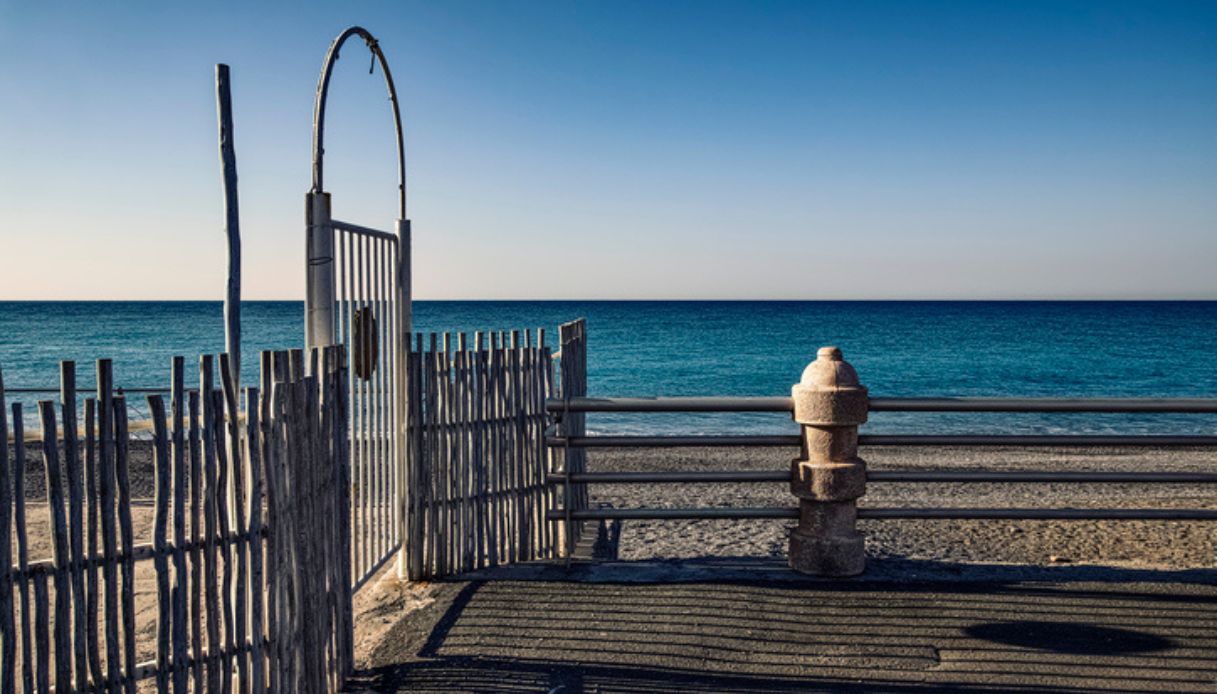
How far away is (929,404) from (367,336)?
3.78m

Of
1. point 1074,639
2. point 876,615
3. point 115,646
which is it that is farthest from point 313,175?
point 1074,639

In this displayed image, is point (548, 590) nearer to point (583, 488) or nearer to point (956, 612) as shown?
point (583, 488)

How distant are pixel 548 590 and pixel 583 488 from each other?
6.74ft

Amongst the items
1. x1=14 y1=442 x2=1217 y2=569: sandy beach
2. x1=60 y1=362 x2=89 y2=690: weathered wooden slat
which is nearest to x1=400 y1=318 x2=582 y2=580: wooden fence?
x1=14 y1=442 x2=1217 y2=569: sandy beach

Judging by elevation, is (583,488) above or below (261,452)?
below

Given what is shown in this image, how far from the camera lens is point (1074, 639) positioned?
502 cm

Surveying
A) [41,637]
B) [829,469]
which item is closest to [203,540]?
[41,637]

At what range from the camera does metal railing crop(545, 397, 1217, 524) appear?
6016 mm

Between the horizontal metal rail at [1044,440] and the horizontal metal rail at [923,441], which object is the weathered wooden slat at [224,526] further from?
the horizontal metal rail at [1044,440]

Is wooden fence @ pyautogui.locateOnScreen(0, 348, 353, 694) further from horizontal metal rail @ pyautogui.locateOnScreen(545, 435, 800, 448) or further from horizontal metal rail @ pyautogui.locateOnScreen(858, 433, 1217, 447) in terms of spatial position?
horizontal metal rail @ pyautogui.locateOnScreen(858, 433, 1217, 447)

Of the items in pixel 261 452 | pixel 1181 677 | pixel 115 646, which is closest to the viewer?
pixel 115 646

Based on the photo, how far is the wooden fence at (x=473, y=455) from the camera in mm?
6211

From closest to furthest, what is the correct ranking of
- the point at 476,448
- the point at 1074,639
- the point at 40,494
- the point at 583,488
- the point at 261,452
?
the point at 261,452, the point at 1074,639, the point at 476,448, the point at 583,488, the point at 40,494

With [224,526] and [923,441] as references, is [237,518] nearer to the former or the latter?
[224,526]
